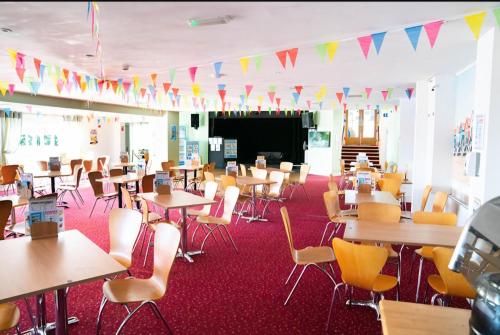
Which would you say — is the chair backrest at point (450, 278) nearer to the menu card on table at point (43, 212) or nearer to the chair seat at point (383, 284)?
the chair seat at point (383, 284)

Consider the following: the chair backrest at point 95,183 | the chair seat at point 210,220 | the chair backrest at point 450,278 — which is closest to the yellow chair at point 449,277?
the chair backrest at point 450,278

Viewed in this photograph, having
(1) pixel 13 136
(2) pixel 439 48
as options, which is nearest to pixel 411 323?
(2) pixel 439 48

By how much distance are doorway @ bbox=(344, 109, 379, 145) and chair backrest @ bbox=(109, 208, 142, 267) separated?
14.9 meters

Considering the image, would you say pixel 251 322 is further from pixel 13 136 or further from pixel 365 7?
pixel 13 136

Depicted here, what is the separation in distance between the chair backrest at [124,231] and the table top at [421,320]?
2.18m

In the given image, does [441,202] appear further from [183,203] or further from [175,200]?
[175,200]

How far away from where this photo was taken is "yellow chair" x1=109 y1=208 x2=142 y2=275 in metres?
3.16

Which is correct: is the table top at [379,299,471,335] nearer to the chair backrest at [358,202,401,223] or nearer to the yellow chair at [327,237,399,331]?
the yellow chair at [327,237,399,331]

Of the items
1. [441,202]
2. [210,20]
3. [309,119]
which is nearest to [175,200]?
[210,20]

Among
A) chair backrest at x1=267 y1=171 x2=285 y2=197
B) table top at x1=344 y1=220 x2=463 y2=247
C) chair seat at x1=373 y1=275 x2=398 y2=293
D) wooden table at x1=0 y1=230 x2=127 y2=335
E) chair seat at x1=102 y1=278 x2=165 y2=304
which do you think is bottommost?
chair seat at x1=102 y1=278 x2=165 y2=304

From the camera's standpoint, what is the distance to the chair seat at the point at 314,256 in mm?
3336

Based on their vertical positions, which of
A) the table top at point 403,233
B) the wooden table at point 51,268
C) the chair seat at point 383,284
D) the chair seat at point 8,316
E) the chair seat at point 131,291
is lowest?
the chair seat at point 131,291

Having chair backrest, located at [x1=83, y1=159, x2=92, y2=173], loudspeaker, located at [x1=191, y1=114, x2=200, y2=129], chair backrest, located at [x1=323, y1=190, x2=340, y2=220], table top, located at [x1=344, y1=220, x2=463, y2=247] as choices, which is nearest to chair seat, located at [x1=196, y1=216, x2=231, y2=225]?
chair backrest, located at [x1=323, y1=190, x2=340, y2=220]

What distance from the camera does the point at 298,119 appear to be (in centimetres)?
1811
